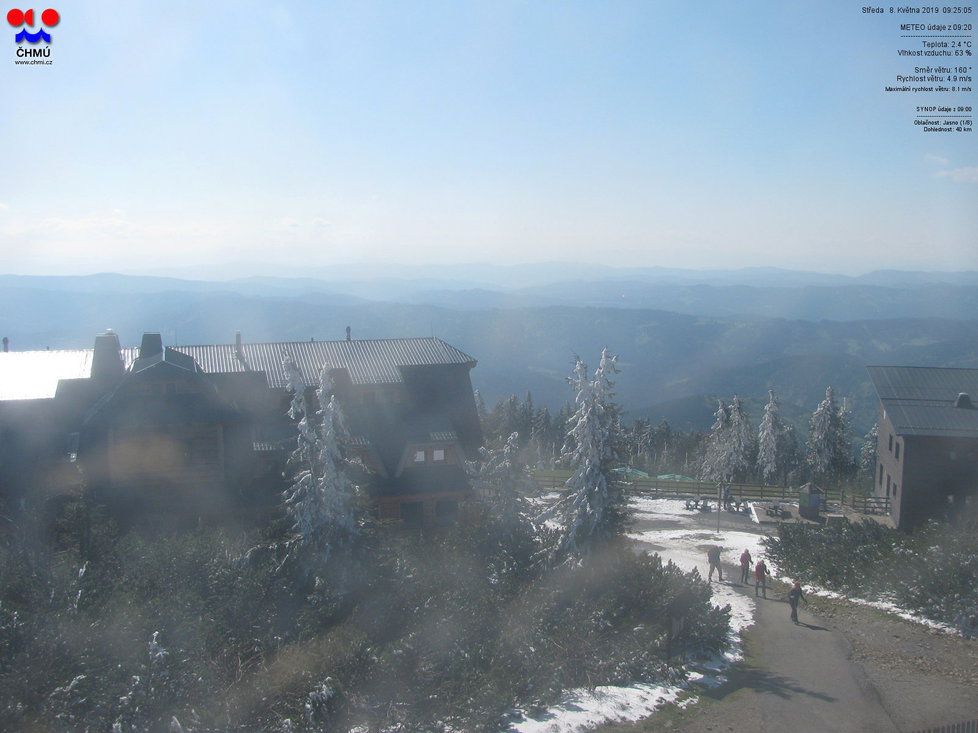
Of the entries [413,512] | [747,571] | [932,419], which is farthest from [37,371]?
[932,419]

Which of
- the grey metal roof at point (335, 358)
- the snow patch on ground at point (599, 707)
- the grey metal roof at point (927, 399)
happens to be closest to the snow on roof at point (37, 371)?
the grey metal roof at point (335, 358)

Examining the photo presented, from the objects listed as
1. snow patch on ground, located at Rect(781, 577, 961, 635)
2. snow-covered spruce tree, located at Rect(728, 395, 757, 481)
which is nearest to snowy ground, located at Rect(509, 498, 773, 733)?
snow patch on ground, located at Rect(781, 577, 961, 635)

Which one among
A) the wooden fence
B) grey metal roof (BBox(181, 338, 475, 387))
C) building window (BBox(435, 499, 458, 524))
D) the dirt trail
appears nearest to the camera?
the dirt trail

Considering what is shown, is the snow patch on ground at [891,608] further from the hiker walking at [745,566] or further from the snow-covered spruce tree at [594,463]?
the snow-covered spruce tree at [594,463]

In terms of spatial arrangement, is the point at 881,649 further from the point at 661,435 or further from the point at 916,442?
the point at 661,435

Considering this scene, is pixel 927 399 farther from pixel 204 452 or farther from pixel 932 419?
pixel 204 452

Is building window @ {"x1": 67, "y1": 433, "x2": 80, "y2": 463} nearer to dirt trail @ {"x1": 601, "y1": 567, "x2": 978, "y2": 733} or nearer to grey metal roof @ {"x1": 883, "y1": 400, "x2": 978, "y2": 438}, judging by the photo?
dirt trail @ {"x1": 601, "y1": 567, "x2": 978, "y2": 733}
